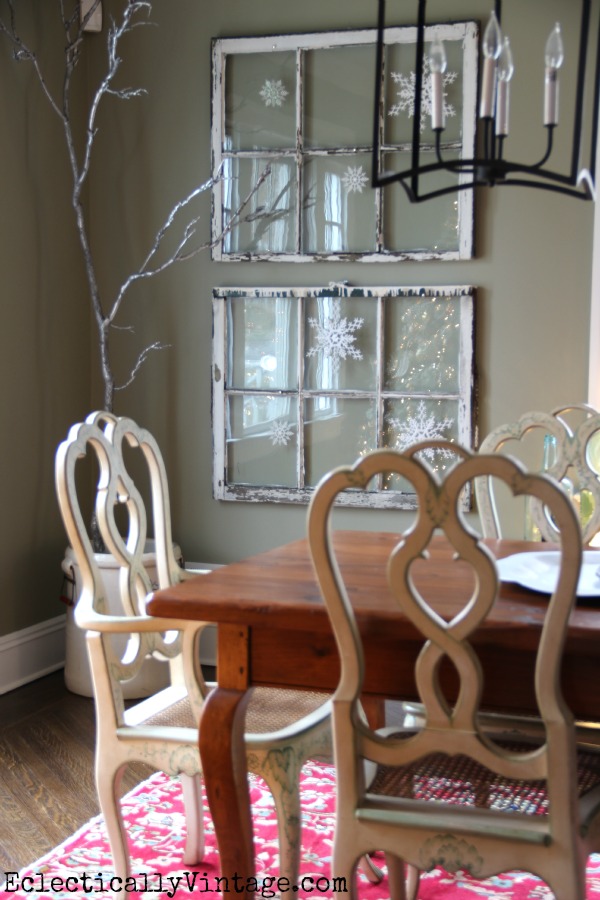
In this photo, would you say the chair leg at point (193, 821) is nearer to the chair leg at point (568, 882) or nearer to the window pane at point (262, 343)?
the chair leg at point (568, 882)

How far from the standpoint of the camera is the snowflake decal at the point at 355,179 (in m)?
3.97

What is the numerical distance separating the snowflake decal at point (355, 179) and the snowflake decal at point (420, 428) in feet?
2.72

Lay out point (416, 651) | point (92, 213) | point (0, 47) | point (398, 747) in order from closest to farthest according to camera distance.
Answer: point (398, 747) < point (416, 651) < point (0, 47) < point (92, 213)

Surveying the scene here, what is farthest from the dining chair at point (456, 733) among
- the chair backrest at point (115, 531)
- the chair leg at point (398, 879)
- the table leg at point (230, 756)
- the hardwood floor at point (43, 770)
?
the hardwood floor at point (43, 770)

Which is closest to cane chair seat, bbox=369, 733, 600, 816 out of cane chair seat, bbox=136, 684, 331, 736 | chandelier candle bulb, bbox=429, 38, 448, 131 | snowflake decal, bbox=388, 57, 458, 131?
cane chair seat, bbox=136, 684, 331, 736

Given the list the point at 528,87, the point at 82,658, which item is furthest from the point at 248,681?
the point at 528,87

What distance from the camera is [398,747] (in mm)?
1649

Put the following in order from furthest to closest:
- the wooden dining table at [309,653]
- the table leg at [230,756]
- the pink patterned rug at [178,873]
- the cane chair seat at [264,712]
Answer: the pink patterned rug at [178,873] → the cane chair seat at [264,712] → the table leg at [230,756] → the wooden dining table at [309,653]

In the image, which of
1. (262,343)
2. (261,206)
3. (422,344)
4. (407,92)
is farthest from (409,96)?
(262,343)

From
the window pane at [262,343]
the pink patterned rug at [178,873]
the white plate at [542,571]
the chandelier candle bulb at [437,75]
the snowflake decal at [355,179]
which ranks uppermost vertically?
the snowflake decal at [355,179]

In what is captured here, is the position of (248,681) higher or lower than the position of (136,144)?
lower

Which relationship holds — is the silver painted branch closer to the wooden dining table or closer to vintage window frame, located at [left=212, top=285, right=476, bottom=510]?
vintage window frame, located at [left=212, top=285, right=476, bottom=510]

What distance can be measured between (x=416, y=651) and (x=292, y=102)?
110 inches

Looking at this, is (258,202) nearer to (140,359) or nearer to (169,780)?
(140,359)
